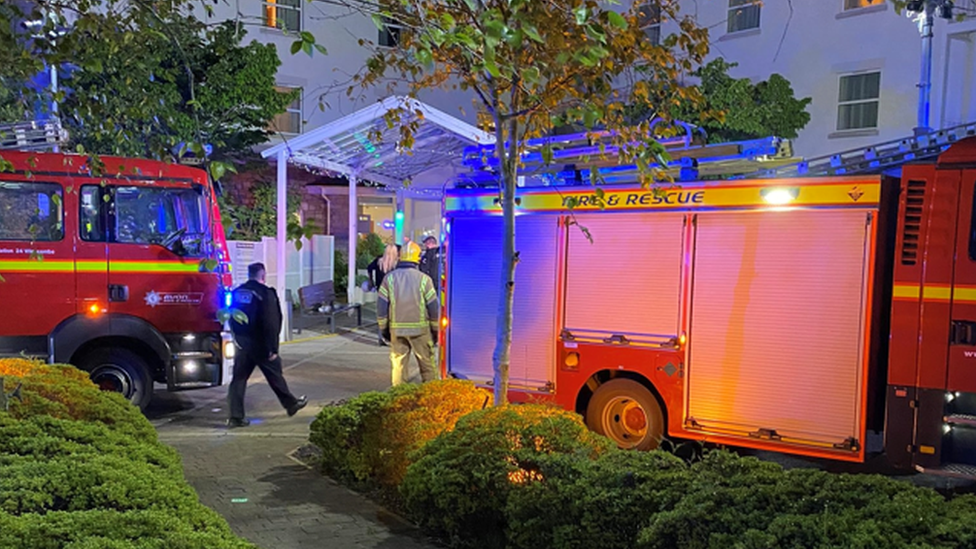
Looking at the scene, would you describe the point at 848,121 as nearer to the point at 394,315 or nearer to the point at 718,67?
the point at 718,67

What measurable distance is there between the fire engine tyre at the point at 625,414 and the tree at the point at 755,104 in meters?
10.9

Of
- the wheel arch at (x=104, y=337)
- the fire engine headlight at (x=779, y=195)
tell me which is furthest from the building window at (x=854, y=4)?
the wheel arch at (x=104, y=337)

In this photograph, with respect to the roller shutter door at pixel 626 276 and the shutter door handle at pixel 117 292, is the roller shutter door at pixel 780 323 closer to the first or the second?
the roller shutter door at pixel 626 276

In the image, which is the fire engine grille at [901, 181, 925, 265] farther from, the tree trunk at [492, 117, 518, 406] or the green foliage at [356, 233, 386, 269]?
the green foliage at [356, 233, 386, 269]

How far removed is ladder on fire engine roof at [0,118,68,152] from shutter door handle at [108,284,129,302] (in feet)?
5.49

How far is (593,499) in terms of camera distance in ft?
14.4

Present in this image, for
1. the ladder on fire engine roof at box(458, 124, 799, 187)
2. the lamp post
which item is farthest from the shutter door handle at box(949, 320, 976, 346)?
the lamp post

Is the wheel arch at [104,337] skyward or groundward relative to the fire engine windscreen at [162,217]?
groundward

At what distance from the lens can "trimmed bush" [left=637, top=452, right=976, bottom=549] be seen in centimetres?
336

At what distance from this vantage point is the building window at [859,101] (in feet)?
58.7

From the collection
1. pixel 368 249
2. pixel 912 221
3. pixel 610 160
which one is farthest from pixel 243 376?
pixel 368 249

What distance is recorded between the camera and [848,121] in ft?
60.7

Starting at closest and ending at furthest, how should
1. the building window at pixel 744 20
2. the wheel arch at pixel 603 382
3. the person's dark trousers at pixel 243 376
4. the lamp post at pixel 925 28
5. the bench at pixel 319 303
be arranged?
the wheel arch at pixel 603 382
the person's dark trousers at pixel 243 376
the lamp post at pixel 925 28
the bench at pixel 319 303
the building window at pixel 744 20

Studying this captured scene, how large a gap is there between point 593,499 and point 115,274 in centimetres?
667
